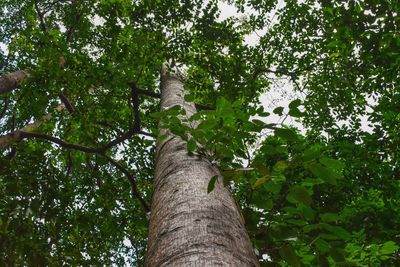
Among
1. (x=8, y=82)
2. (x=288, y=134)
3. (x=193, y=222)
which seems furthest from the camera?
(x=8, y=82)

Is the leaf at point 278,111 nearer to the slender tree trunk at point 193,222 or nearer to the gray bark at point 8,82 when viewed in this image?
the slender tree trunk at point 193,222

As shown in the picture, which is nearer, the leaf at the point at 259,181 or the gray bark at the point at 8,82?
the leaf at the point at 259,181

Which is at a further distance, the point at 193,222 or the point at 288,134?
the point at 288,134

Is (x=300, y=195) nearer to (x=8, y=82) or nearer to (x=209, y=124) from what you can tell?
(x=209, y=124)

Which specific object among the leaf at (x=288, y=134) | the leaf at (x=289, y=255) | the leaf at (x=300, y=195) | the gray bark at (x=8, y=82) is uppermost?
the gray bark at (x=8, y=82)

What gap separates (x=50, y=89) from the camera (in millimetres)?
5695

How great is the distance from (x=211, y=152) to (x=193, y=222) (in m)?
0.73

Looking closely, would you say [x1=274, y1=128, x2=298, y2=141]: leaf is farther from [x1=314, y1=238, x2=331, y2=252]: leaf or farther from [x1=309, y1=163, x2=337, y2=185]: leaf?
[x1=314, y1=238, x2=331, y2=252]: leaf

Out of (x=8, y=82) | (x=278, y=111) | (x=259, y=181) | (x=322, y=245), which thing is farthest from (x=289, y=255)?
(x=8, y=82)

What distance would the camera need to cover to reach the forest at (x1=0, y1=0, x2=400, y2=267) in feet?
5.29

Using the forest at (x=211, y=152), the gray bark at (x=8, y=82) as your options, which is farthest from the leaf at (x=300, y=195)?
the gray bark at (x=8, y=82)

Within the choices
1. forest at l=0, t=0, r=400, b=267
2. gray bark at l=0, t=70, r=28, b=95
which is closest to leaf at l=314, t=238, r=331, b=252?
forest at l=0, t=0, r=400, b=267

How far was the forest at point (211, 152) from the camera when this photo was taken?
5.29 feet

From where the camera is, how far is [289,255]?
1.59 meters
